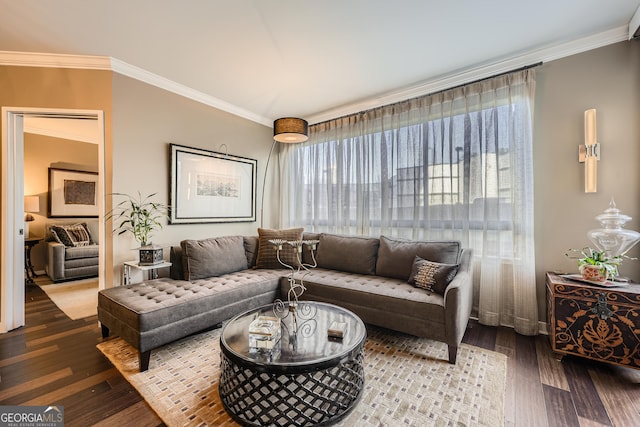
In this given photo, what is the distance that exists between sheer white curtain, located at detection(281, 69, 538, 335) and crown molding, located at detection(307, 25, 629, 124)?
0.08m

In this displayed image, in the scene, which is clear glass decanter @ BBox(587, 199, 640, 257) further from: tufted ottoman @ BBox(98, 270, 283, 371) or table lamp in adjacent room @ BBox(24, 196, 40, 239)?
table lamp in adjacent room @ BBox(24, 196, 40, 239)

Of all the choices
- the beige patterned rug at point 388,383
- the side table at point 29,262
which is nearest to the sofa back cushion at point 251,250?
the beige patterned rug at point 388,383

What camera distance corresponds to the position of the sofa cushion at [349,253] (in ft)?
10.1

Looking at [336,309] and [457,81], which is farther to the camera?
[457,81]

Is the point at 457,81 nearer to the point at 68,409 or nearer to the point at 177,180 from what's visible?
the point at 177,180

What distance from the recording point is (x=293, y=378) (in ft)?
4.64

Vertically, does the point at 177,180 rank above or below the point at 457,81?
below

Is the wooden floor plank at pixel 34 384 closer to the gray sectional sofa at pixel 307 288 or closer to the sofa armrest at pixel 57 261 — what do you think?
the gray sectional sofa at pixel 307 288

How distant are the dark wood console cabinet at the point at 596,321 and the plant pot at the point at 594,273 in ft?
0.24

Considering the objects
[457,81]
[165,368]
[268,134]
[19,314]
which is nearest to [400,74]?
[457,81]

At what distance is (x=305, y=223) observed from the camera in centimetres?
425

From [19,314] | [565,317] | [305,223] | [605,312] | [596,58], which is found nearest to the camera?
[605,312]

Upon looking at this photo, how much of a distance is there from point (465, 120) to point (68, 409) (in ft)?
13.1

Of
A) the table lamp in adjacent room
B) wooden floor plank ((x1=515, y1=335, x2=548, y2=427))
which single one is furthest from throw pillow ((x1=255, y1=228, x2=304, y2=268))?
the table lamp in adjacent room
